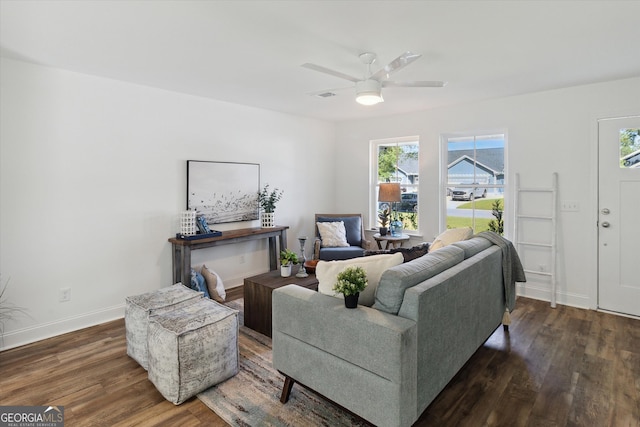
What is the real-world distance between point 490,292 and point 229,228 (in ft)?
10.5

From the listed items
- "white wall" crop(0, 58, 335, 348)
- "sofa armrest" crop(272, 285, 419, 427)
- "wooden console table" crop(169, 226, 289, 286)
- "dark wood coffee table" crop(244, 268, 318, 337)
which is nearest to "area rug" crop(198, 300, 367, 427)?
"sofa armrest" crop(272, 285, 419, 427)

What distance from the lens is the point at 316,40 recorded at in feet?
8.52

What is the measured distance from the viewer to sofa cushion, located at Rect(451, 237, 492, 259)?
265 cm

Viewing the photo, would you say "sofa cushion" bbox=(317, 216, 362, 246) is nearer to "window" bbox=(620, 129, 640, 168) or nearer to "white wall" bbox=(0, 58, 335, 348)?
"white wall" bbox=(0, 58, 335, 348)

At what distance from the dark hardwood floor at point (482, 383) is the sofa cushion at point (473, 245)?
89cm

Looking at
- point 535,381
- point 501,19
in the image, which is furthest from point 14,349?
point 501,19

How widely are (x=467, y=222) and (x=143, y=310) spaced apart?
413 cm

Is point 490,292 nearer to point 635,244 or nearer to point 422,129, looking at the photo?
point 635,244

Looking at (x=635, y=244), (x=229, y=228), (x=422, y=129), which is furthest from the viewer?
(x=422, y=129)

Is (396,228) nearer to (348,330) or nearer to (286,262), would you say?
(286,262)

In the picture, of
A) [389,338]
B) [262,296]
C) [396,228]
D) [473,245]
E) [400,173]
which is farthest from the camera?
[400,173]

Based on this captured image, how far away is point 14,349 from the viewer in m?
3.01

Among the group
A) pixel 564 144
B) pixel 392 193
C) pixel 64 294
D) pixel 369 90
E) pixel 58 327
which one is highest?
pixel 369 90

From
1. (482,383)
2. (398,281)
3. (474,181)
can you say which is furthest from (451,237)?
(474,181)
